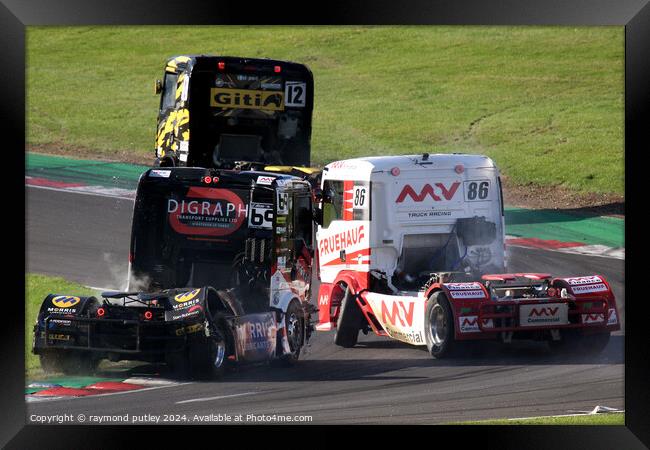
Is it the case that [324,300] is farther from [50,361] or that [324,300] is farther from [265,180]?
[50,361]

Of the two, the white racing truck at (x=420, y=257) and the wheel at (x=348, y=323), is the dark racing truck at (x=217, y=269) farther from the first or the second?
the wheel at (x=348, y=323)

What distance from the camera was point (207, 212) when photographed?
53.4 feet

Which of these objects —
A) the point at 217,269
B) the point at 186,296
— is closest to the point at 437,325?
the point at 217,269

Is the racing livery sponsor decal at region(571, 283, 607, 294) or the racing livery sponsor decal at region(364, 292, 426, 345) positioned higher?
the racing livery sponsor decal at region(571, 283, 607, 294)

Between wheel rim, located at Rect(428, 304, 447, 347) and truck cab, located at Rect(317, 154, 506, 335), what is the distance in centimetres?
115

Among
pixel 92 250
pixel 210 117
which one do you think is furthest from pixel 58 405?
pixel 92 250

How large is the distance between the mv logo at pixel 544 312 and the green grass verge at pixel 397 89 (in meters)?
14.4

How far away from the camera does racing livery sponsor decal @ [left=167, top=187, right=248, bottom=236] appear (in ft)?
53.0

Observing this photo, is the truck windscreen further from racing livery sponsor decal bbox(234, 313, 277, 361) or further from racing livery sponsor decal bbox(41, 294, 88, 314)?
racing livery sponsor decal bbox(41, 294, 88, 314)

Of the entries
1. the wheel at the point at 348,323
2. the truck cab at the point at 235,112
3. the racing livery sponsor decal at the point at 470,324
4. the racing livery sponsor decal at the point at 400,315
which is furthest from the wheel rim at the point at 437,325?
the truck cab at the point at 235,112

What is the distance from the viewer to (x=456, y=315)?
15859 millimetres

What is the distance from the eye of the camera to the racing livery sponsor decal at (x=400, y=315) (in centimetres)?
1669

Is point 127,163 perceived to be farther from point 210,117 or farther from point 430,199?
point 430,199

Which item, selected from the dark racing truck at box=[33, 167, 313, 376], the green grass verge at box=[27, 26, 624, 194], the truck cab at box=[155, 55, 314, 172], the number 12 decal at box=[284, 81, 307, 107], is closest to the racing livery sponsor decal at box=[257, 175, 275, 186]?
the dark racing truck at box=[33, 167, 313, 376]
